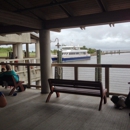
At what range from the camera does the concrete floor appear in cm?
293

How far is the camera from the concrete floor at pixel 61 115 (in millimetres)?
2932

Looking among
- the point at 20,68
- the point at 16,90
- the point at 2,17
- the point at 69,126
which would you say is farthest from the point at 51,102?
the point at 20,68

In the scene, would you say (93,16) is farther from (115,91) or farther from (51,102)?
(51,102)

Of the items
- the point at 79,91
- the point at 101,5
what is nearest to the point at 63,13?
the point at 101,5

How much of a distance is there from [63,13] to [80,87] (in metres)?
2.20

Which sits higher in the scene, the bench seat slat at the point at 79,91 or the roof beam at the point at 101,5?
the roof beam at the point at 101,5

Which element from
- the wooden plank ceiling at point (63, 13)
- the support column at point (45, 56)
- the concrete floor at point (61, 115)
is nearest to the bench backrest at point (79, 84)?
the concrete floor at point (61, 115)

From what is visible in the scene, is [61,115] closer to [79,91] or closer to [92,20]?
[79,91]

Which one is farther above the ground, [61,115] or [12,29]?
[12,29]

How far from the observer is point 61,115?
3.46 metres

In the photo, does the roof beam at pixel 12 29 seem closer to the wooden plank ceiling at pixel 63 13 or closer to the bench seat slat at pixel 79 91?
the wooden plank ceiling at pixel 63 13

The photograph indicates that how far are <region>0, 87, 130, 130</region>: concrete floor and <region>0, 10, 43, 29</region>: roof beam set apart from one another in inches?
85.4

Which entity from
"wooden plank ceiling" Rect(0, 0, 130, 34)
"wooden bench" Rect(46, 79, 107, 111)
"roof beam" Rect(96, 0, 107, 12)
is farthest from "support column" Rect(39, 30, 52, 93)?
"roof beam" Rect(96, 0, 107, 12)

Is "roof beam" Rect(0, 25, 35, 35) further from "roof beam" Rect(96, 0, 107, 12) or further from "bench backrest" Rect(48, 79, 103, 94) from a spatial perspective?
"roof beam" Rect(96, 0, 107, 12)
